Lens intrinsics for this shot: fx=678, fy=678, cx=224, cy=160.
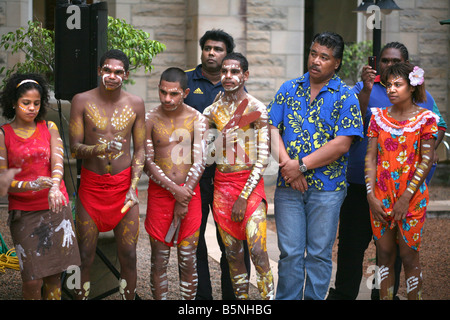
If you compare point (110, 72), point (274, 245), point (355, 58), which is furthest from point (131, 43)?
point (355, 58)

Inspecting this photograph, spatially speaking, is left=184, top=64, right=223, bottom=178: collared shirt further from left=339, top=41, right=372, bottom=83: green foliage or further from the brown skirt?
left=339, top=41, right=372, bottom=83: green foliage

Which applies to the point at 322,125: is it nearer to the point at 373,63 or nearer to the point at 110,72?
the point at 373,63

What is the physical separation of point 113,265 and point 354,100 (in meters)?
2.28

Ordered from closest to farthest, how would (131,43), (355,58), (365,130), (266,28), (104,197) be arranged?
1. (104,197)
2. (365,130)
3. (131,43)
4. (266,28)
5. (355,58)

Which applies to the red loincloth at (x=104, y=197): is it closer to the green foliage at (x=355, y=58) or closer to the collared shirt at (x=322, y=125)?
the collared shirt at (x=322, y=125)

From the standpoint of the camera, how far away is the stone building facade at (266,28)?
405 inches

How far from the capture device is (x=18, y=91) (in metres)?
4.39

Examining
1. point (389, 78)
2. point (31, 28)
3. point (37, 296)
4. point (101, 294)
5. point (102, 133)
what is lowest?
point (101, 294)

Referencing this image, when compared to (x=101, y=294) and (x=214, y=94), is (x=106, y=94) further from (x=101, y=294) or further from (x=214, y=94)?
(x=101, y=294)

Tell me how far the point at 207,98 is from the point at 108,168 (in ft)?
3.55

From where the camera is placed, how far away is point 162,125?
15.5 ft

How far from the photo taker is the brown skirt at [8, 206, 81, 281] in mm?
4312

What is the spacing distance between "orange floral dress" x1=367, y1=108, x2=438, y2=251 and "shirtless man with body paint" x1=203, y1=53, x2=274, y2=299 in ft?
2.68

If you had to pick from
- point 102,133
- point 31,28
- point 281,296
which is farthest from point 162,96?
point 31,28
